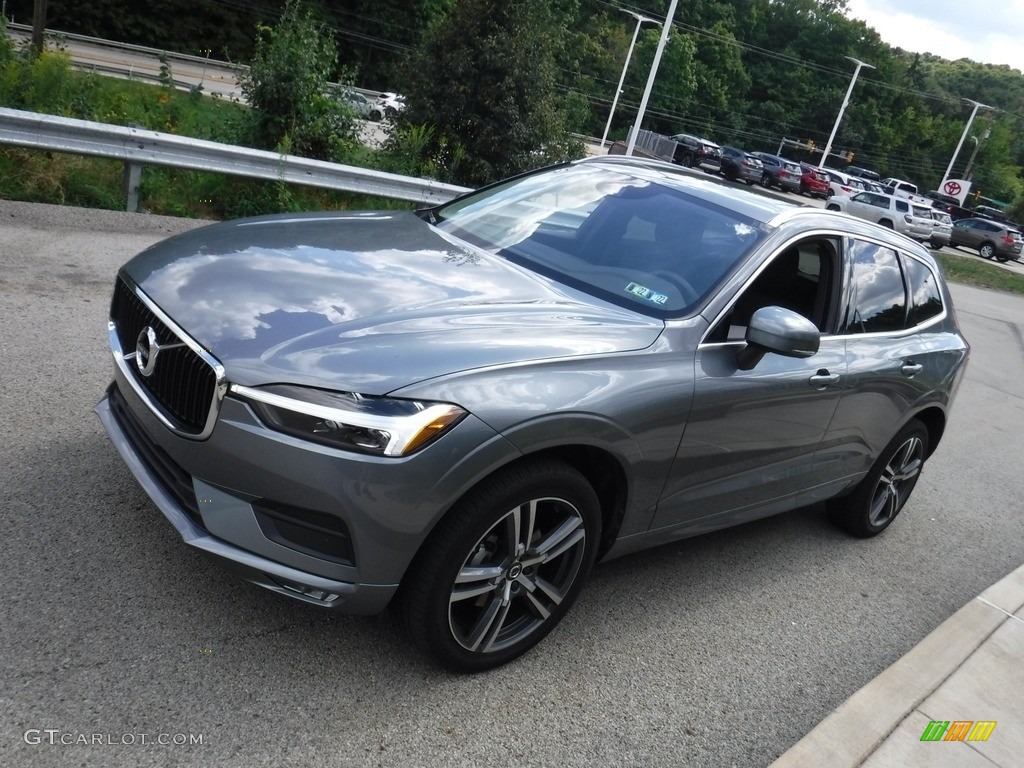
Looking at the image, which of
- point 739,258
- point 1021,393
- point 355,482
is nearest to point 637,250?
point 739,258

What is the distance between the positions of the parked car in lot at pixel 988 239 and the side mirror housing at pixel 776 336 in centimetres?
4413

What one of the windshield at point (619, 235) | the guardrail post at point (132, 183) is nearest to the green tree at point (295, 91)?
the guardrail post at point (132, 183)

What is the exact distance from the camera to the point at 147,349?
123 inches

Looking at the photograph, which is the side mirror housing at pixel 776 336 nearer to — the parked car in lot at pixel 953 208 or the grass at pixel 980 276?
the grass at pixel 980 276

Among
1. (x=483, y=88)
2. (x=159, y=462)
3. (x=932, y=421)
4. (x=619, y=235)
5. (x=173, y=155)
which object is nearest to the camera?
(x=159, y=462)

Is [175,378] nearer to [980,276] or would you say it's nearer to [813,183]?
[980,276]

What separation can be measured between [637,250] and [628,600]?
60.6 inches

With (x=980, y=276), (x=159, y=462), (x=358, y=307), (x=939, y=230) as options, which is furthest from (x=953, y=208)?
(x=159, y=462)

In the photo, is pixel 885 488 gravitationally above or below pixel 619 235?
below

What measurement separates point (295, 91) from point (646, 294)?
293 inches

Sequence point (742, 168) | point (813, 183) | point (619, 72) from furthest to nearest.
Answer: point (619, 72)
point (813, 183)
point (742, 168)

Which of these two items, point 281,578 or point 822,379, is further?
point 822,379

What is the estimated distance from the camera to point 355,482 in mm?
2660

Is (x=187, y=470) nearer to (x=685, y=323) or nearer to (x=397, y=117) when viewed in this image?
(x=685, y=323)
